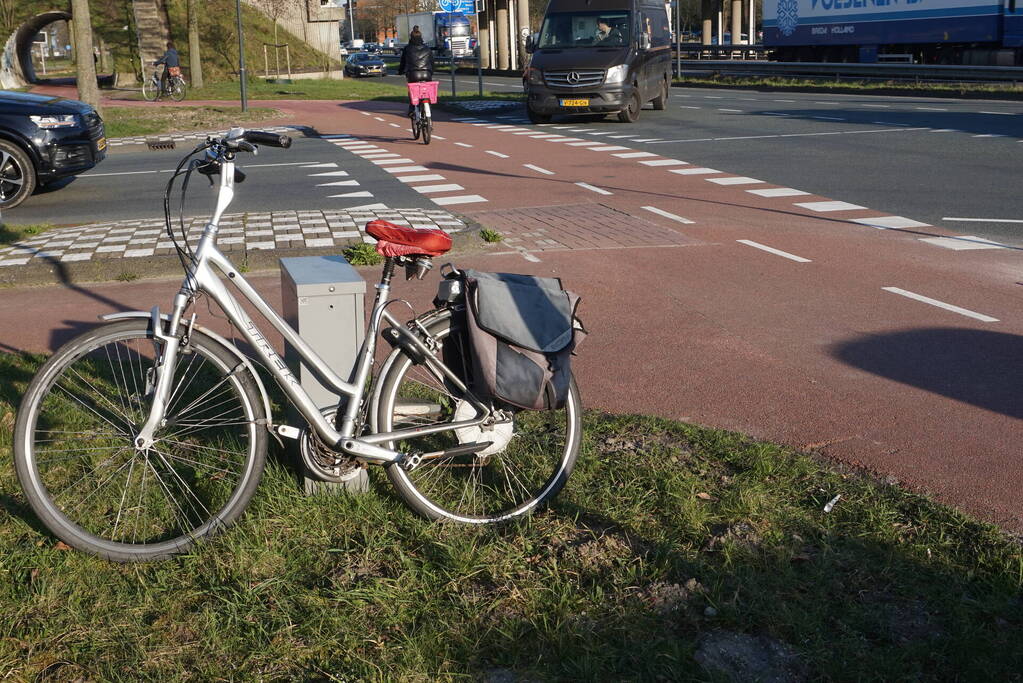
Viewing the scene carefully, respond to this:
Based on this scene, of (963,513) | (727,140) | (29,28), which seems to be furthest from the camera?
(29,28)

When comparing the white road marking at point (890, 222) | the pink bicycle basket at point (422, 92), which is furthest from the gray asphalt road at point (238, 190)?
the white road marking at point (890, 222)

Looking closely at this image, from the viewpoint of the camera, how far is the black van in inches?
864

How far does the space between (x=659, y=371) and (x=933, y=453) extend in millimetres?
1632

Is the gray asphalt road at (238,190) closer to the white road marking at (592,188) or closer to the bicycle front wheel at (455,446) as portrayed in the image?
the white road marking at (592,188)

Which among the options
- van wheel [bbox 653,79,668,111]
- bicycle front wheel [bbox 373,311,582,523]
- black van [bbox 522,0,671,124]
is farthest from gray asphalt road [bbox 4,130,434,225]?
van wheel [bbox 653,79,668,111]

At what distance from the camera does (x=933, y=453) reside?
15.1ft

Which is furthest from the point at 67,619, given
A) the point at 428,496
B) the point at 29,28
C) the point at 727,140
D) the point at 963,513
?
the point at 29,28

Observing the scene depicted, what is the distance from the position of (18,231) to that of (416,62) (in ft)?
34.3

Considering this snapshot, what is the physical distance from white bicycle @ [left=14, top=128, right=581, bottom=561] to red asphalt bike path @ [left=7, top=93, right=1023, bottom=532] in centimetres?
154

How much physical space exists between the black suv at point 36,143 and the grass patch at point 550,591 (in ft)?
32.5

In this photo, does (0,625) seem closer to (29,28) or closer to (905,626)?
(905,626)

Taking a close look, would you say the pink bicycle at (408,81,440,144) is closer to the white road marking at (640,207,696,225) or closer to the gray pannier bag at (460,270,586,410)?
the white road marking at (640,207,696,225)

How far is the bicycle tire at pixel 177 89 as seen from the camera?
34688 mm

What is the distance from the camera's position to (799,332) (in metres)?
6.68
